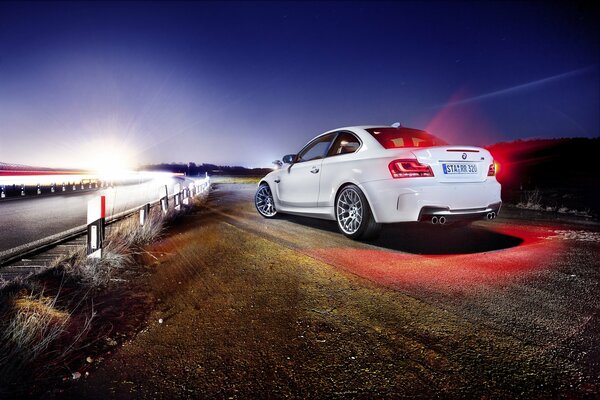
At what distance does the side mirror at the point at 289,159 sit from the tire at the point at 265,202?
1027 millimetres

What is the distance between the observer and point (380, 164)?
199 inches

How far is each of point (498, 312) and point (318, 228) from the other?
4.25 m

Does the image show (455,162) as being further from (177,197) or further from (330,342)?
(177,197)

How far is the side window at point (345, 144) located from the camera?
5840 millimetres

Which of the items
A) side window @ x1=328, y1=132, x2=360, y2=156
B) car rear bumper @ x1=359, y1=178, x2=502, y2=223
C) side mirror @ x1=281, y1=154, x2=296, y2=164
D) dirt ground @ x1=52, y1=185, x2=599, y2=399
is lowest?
dirt ground @ x1=52, y1=185, x2=599, y2=399

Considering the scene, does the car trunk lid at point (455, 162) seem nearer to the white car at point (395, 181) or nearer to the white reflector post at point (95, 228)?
the white car at point (395, 181)

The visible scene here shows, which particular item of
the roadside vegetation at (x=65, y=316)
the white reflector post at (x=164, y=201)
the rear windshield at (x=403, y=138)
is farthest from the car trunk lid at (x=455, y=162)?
the white reflector post at (x=164, y=201)

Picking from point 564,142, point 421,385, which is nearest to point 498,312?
point 421,385

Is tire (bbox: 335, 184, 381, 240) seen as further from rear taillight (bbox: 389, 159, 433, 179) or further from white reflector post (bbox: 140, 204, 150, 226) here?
white reflector post (bbox: 140, 204, 150, 226)

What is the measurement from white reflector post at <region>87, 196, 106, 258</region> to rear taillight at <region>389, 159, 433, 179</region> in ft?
12.7

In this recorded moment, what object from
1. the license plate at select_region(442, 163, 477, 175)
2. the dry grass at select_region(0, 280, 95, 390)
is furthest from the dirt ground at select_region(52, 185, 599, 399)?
the license plate at select_region(442, 163, 477, 175)

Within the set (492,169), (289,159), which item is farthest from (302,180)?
(492,169)

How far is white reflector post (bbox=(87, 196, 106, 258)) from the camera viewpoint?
464 cm

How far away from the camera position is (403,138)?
228 inches
